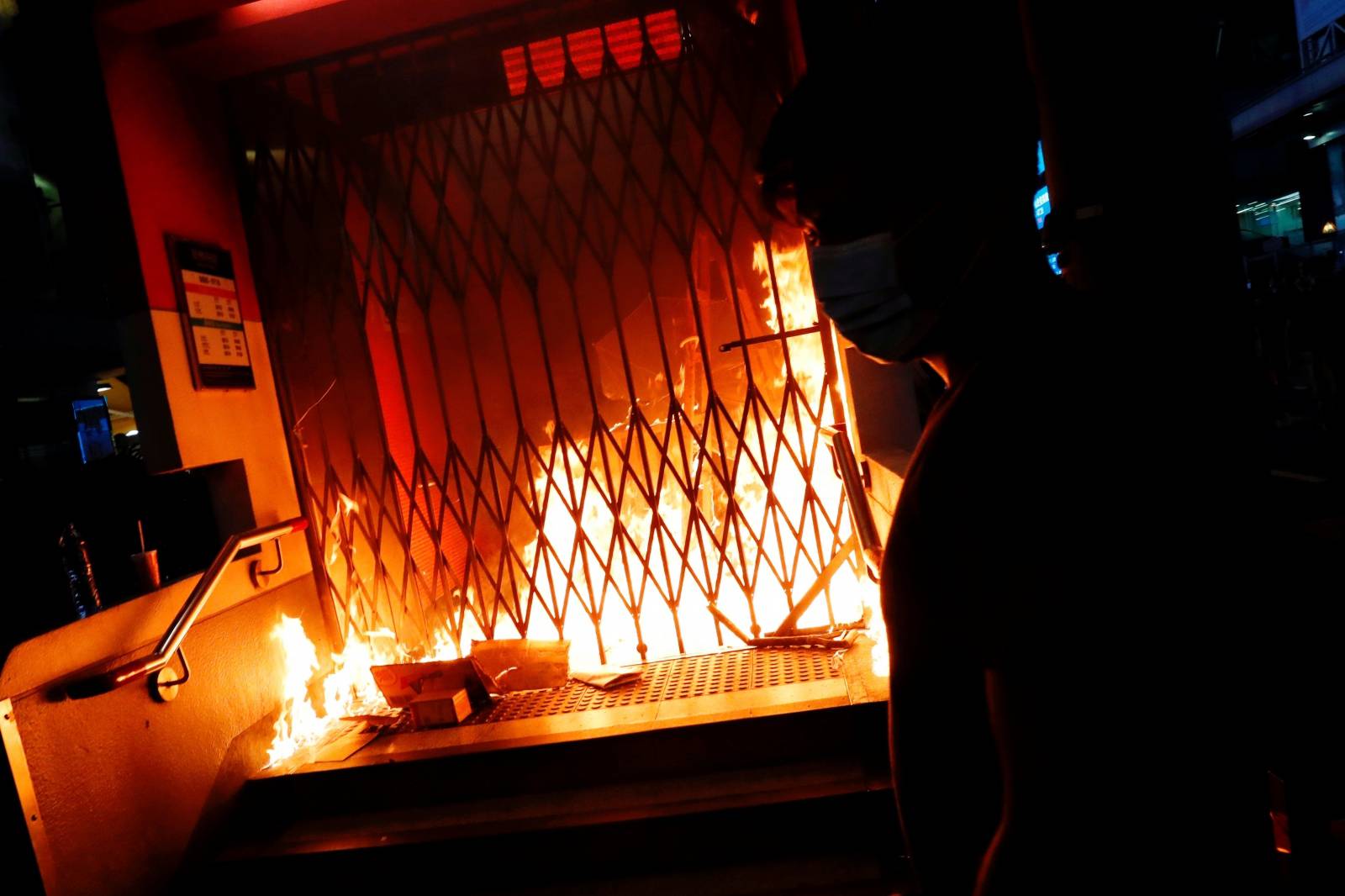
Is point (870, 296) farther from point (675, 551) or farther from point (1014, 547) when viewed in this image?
point (675, 551)

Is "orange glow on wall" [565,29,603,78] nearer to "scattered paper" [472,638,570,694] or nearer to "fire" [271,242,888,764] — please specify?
"fire" [271,242,888,764]

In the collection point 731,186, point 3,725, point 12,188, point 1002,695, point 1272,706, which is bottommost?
point 1272,706

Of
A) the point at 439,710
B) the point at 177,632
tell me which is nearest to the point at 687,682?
the point at 439,710

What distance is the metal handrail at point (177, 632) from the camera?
9.48 ft

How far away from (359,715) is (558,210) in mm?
2955

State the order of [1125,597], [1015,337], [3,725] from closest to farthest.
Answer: [1125,597] → [1015,337] → [3,725]

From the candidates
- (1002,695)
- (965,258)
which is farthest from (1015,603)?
(965,258)

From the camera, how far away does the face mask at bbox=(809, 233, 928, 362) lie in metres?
1.24

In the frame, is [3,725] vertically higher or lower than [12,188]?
lower

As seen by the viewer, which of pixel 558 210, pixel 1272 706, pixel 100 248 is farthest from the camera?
pixel 558 210

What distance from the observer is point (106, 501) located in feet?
19.0

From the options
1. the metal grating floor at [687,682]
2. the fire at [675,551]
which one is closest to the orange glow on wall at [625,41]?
the fire at [675,551]

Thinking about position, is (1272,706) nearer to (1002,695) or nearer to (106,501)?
(1002,695)

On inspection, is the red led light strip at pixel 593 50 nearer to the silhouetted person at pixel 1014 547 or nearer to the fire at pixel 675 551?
the fire at pixel 675 551
